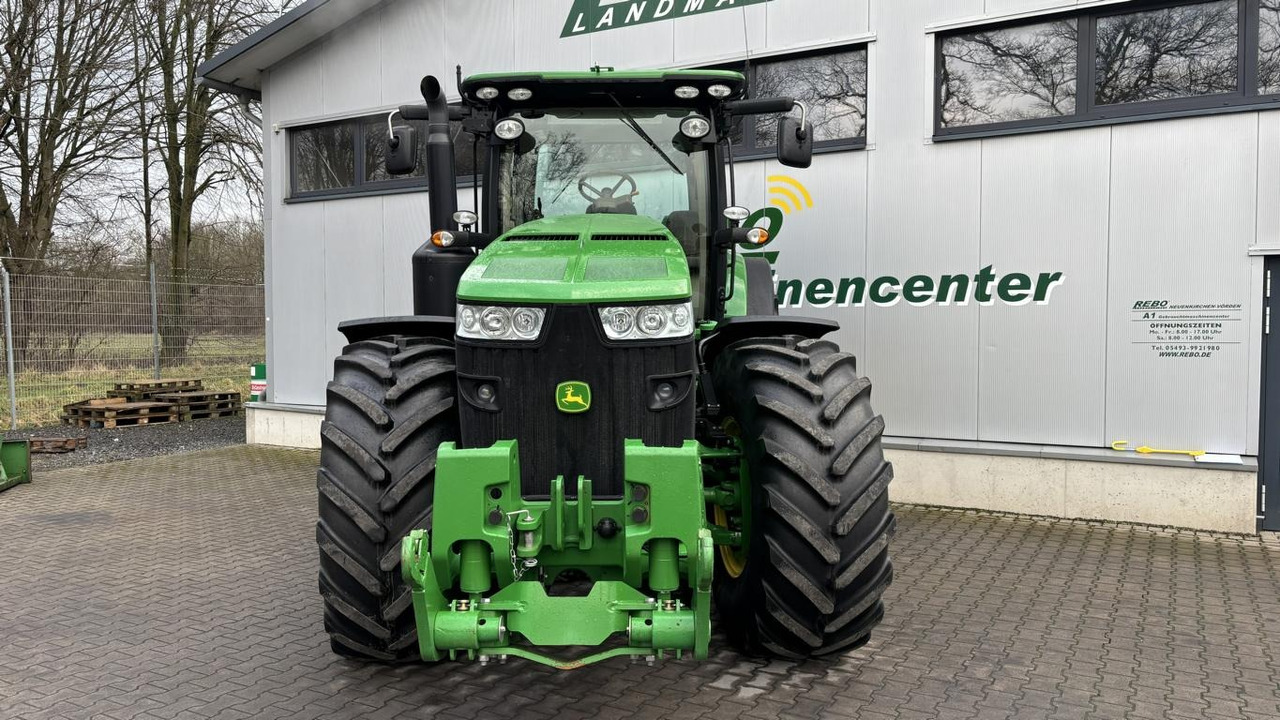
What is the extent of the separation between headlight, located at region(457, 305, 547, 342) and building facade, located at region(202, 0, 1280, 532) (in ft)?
13.9

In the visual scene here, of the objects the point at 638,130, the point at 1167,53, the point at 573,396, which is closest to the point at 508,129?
the point at 638,130

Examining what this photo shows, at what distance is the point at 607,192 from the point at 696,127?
1.93 feet

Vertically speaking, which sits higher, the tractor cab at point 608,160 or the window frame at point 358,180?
the window frame at point 358,180

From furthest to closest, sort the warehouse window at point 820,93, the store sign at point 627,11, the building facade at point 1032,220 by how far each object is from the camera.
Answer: the store sign at point 627,11
the warehouse window at point 820,93
the building facade at point 1032,220

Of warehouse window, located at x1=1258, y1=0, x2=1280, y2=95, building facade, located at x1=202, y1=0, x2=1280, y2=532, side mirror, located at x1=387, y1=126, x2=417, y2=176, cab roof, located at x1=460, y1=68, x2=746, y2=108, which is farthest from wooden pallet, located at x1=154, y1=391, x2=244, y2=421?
warehouse window, located at x1=1258, y1=0, x2=1280, y2=95

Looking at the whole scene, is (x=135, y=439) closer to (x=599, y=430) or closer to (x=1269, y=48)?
(x=599, y=430)

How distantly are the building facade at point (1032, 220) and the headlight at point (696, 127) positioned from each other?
2960 millimetres

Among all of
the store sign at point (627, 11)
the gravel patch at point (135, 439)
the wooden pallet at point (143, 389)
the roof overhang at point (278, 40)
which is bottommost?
the gravel patch at point (135, 439)

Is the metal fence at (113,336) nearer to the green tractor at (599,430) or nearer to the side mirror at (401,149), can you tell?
the side mirror at (401,149)

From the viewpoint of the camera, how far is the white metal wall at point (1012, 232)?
6992mm

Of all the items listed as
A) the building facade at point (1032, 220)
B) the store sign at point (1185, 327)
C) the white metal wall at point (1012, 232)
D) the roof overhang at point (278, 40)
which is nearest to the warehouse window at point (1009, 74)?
the building facade at point (1032, 220)

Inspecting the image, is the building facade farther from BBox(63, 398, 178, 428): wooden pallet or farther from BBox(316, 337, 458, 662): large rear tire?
BBox(63, 398, 178, 428): wooden pallet

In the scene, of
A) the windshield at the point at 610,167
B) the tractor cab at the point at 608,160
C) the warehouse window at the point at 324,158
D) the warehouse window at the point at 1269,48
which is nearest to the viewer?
the tractor cab at the point at 608,160

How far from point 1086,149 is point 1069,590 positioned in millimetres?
3577
